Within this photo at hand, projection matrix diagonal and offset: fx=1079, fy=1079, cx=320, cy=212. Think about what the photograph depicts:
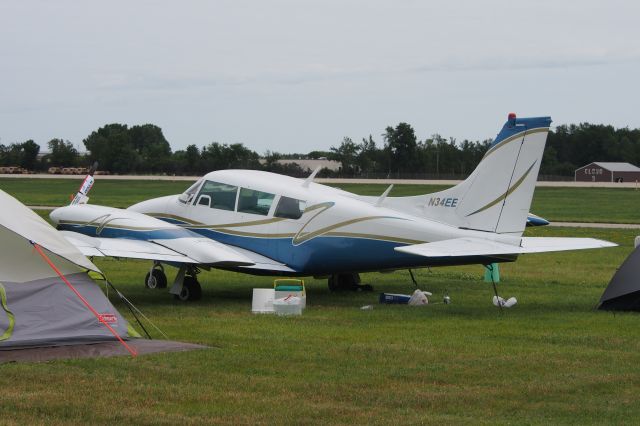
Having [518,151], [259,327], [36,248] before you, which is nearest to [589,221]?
[518,151]

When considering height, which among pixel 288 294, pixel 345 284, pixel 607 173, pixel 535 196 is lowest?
pixel 535 196

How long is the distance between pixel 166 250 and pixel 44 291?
561 cm

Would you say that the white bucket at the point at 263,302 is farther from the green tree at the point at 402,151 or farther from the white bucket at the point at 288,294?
the green tree at the point at 402,151

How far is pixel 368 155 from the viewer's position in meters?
126

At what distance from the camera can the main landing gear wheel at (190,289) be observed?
62.1 feet

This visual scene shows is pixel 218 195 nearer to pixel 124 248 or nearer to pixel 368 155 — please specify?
pixel 124 248

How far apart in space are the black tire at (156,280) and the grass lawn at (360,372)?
9.81ft

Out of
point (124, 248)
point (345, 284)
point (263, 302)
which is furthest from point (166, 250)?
point (345, 284)

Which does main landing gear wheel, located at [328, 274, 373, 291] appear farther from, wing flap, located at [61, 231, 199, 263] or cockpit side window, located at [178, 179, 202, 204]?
wing flap, located at [61, 231, 199, 263]

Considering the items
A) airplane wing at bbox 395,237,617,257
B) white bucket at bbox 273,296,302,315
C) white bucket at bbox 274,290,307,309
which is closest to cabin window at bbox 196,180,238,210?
white bucket at bbox 274,290,307,309

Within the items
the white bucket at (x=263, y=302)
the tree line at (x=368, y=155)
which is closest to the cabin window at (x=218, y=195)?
the white bucket at (x=263, y=302)

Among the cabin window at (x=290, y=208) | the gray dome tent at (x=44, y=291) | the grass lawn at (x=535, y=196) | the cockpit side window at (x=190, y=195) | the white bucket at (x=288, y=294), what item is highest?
the cockpit side window at (x=190, y=195)

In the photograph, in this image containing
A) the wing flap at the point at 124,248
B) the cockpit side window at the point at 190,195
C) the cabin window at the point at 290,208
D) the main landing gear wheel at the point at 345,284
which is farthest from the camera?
the main landing gear wheel at the point at 345,284

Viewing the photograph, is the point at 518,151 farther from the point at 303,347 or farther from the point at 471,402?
the point at 471,402
